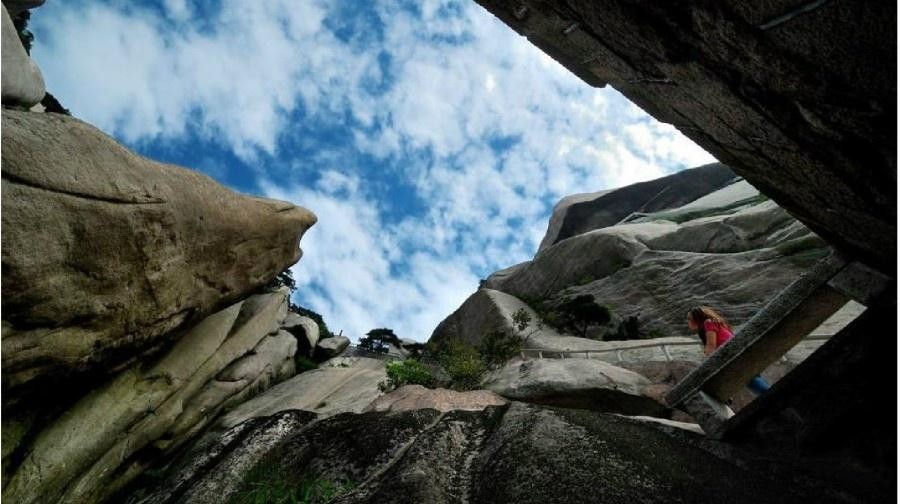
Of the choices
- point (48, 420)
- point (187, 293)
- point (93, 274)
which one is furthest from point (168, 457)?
point (93, 274)

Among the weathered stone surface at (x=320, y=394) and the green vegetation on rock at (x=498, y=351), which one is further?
the green vegetation on rock at (x=498, y=351)

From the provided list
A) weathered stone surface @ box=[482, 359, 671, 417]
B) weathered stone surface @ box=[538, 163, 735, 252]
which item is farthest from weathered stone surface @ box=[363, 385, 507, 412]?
weathered stone surface @ box=[538, 163, 735, 252]

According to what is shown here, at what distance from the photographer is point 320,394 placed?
55.4 ft

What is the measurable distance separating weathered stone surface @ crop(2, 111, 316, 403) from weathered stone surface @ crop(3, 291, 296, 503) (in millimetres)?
1179

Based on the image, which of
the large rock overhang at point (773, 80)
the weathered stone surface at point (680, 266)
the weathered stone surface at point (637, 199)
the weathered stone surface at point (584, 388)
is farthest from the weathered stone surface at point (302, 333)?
the weathered stone surface at point (637, 199)

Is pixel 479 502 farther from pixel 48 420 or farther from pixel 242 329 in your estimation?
pixel 242 329

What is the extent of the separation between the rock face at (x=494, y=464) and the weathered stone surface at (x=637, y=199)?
4327 centimetres

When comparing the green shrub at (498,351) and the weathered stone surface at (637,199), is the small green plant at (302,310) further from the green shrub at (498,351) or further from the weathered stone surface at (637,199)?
the weathered stone surface at (637,199)

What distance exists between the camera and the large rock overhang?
153cm

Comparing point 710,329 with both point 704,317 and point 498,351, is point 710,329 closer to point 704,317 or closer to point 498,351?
point 704,317

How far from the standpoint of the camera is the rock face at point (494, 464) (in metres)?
3.25

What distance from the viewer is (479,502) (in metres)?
3.31

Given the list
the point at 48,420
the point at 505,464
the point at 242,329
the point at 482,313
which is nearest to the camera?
the point at 505,464

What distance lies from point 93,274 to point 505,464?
8.16 meters
